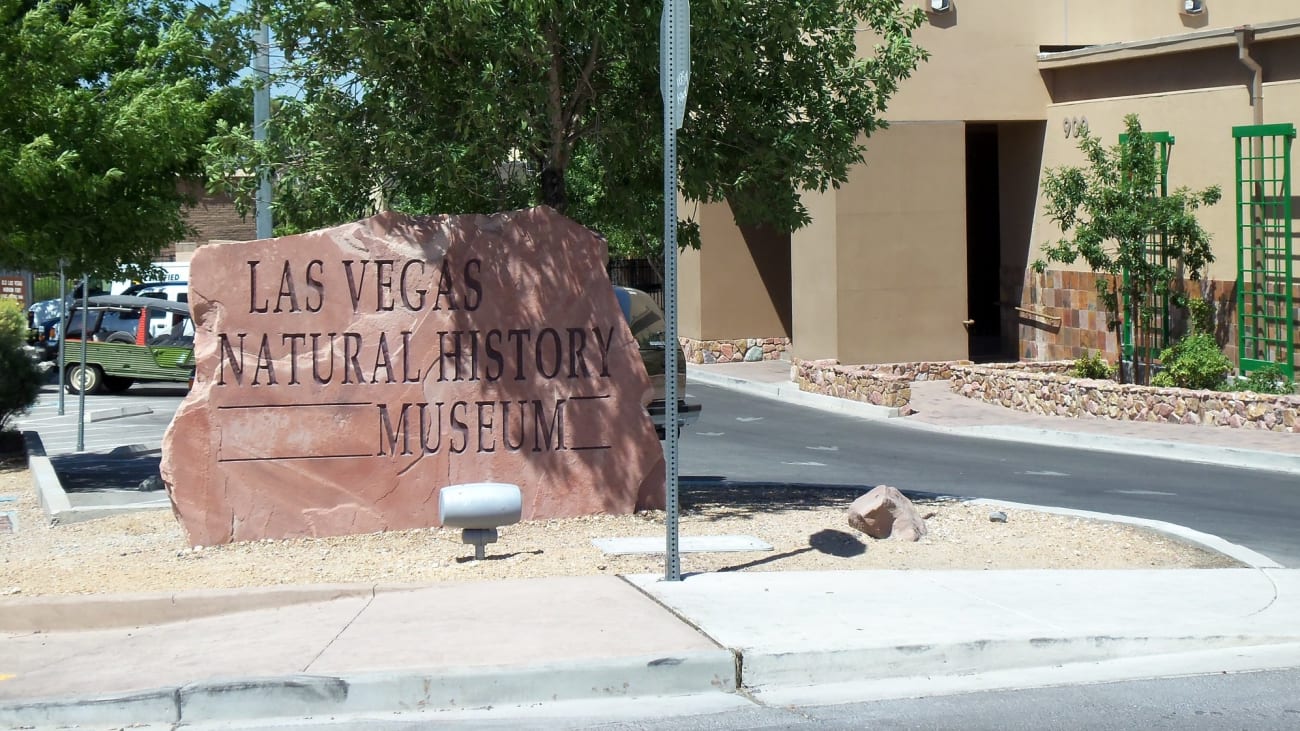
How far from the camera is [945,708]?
21.5 feet

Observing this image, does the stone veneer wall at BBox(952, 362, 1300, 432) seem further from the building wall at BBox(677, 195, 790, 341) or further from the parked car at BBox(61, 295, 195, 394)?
the parked car at BBox(61, 295, 195, 394)

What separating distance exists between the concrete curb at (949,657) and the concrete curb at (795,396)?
14103 millimetres

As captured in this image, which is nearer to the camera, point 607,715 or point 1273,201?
point 607,715

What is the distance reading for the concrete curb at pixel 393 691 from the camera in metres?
6.37

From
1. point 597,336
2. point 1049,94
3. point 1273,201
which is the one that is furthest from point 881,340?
point 597,336

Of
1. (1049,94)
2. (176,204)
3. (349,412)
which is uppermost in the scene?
(1049,94)

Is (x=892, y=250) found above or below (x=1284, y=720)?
above

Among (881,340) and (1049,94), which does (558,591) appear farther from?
(1049,94)

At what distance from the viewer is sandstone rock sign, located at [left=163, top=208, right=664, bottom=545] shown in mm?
9711

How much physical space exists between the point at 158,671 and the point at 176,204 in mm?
8684

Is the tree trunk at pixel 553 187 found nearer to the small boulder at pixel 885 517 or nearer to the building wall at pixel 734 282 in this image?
the small boulder at pixel 885 517

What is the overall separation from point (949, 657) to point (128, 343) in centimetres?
2189

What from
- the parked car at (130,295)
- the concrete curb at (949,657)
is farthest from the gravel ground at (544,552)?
the parked car at (130,295)

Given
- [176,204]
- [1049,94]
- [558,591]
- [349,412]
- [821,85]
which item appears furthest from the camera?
[1049,94]
